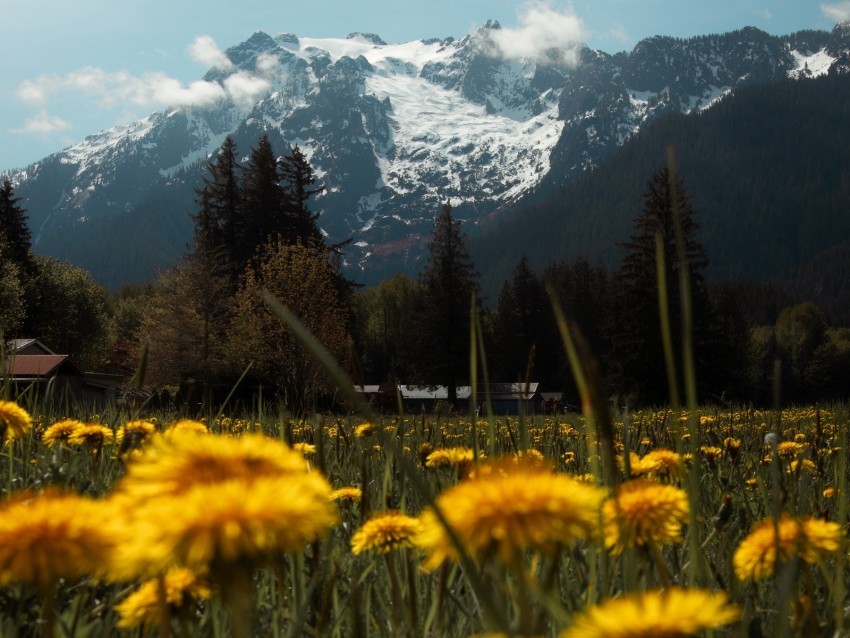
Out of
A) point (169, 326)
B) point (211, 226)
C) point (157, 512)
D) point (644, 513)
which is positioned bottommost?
point (644, 513)

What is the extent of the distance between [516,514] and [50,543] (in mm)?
394

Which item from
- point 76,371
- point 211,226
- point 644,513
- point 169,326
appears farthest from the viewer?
point 211,226

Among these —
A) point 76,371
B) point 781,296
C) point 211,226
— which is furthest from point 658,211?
point 781,296

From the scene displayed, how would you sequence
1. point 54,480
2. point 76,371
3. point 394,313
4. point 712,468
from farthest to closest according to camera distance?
Answer: point 394,313 < point 76,371 < point 712,468 < point 54,480

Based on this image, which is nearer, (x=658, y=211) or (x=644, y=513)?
(x=644, y=513)

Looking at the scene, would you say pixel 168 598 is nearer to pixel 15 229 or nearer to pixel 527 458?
pixel 527 458

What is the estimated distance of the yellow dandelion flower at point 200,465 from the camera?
0.64m

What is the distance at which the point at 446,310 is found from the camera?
56.2 metres

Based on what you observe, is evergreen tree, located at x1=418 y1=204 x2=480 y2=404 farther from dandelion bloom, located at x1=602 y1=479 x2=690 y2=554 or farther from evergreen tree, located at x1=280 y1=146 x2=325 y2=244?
dandelion bloom, located at x1=602 y1=479 x2=690 y2=554

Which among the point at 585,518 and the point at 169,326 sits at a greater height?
the point at 169,326

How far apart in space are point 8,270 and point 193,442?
47335 mm

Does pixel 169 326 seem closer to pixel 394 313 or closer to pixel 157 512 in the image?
pixel 157 512

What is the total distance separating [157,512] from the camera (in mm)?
567

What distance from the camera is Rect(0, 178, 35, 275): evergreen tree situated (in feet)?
160
